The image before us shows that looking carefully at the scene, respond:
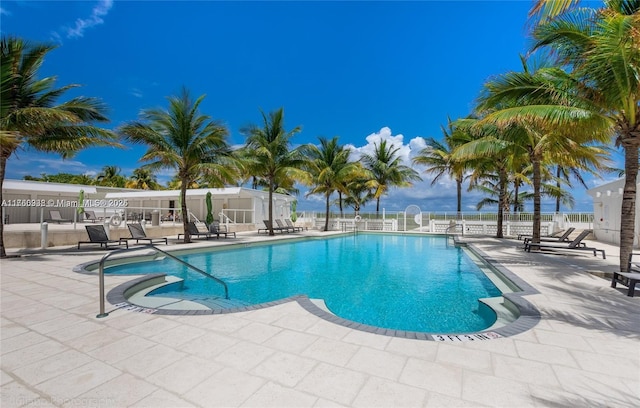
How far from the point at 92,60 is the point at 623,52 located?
2699 cm

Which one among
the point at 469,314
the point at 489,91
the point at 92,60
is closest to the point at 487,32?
the point at 489,91

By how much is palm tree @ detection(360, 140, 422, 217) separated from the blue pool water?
12.9 metres

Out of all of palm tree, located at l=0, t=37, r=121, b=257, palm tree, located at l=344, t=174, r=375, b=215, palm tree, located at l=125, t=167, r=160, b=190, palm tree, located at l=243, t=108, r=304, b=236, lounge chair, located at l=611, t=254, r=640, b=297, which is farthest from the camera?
palm tree, located at l=125, t=167, r=160, b=190

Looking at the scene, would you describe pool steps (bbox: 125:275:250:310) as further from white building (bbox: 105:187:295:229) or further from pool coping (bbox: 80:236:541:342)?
white building (bbox: 105:187:295:229)

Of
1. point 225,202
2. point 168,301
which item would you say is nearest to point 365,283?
point 168,301

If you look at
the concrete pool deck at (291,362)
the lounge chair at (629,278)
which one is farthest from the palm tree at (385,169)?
the concrete pool deck at (291,362)

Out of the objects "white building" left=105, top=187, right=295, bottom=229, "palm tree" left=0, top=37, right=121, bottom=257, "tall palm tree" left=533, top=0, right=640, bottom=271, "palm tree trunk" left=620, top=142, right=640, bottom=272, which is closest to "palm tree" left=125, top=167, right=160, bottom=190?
"white building" left=105, top=187, right=295, bottom=229

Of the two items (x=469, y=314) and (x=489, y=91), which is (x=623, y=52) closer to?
(x=489, y=91)

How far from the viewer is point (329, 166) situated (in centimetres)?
2248

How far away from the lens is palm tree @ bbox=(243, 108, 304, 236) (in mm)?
17906

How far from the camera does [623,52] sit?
5145 millimetres

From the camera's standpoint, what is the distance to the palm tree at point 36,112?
26.2 ft

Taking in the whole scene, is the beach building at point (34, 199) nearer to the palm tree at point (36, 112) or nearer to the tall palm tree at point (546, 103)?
the palm tree at point (36, 112)

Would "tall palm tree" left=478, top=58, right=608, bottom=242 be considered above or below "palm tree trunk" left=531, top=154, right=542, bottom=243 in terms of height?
above
